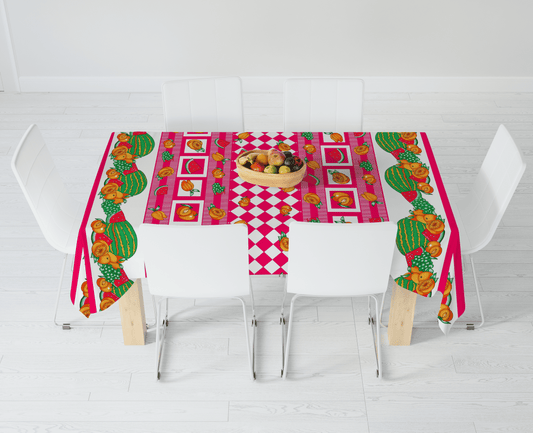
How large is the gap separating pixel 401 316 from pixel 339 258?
594 millimetres

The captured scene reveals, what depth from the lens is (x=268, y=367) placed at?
7.75ft

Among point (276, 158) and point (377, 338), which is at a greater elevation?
point (276, 158)

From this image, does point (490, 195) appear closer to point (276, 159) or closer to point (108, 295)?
point (276, 159)

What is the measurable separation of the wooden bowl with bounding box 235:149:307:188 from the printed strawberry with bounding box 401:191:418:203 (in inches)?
16.9

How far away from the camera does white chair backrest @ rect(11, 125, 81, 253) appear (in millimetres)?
2209

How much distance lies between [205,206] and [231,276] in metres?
0.34

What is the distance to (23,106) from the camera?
4.36m

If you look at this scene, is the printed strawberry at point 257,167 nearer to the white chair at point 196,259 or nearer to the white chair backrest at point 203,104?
the white chair at point 196,259

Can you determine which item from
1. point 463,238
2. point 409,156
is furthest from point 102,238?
point 463,238

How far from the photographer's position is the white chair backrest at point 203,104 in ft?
9.32

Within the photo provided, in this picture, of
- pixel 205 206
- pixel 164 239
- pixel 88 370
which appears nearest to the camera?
pixel 164 239

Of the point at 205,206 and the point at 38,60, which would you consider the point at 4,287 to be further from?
the point at 38,60

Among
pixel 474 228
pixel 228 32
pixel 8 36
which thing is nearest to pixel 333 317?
pixel 474 228

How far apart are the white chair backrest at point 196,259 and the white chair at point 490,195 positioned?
1.05m
